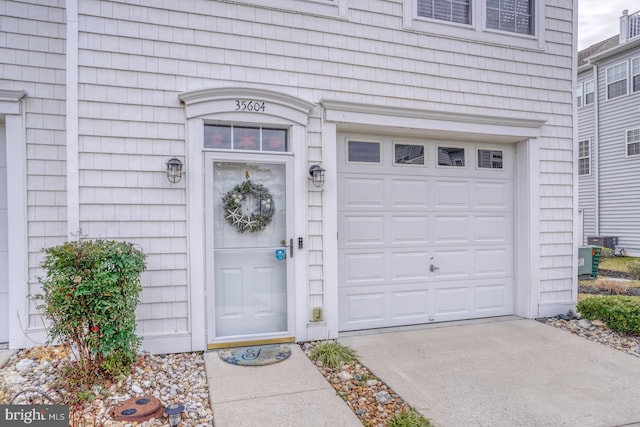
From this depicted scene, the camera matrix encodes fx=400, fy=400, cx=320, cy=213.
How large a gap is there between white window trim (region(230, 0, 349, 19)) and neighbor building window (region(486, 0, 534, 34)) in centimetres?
203

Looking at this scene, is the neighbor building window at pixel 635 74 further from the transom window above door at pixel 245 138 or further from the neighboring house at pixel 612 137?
the transom window above door at pixel 245 138

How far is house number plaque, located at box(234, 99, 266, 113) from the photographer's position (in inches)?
161

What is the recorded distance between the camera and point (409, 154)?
4973mm

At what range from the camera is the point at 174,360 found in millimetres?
3789

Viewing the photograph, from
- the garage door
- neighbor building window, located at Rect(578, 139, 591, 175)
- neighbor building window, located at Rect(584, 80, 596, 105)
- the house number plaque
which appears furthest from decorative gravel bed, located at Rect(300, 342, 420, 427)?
→ neighbor building window, located at Rect(584, 80, 596, 105)

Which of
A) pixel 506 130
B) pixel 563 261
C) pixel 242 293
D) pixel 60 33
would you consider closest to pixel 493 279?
pixel 563 261

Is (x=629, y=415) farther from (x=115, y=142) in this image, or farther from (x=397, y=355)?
(x=115, y=142)

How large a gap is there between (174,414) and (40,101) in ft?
11.4

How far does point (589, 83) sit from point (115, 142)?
15.5m

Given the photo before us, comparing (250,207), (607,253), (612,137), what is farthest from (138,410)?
(612,137)

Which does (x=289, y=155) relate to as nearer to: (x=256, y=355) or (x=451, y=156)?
(x=256, y=355)

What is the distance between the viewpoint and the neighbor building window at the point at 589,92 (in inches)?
538

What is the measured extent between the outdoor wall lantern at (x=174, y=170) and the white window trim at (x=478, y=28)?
302 cm

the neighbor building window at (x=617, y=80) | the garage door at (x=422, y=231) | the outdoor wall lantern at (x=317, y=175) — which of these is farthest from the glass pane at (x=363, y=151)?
the neighbor building window at (x=617, y=80)
